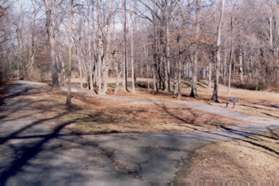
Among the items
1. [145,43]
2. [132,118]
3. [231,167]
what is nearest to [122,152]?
[231,167]

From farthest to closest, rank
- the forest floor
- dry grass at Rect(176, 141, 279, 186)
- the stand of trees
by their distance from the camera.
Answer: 1. the stand of trees
2. dry grass at Rect(176, 141, 279, 186)
3. the forest floor

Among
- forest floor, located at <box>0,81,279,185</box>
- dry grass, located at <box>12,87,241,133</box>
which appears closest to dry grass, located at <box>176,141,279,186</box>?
forest floor, located at <box>0,81,279,185</box>

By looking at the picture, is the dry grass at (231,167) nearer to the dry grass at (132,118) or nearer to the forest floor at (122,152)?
the forest floor at (122,152)

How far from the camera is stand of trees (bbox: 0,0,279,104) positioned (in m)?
32.6

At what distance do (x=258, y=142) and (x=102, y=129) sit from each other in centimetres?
502

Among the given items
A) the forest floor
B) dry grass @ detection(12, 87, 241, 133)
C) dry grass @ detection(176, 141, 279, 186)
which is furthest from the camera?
dry grass @ detection(12, 87, 241, 133)

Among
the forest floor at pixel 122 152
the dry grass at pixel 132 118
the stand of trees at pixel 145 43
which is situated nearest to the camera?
the forest floor at pixel 122 152

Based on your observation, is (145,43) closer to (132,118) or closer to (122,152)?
(132,118)

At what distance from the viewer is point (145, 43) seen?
186ft

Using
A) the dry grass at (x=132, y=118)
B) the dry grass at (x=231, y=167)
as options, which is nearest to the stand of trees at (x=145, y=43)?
the dry grass at (x=132, y=118)

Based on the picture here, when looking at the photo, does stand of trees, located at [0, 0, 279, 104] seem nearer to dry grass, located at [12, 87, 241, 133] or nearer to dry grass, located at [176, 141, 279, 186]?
dry grass, located at [12, 87, 241, 133]

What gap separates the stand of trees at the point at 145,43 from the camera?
32.6 m

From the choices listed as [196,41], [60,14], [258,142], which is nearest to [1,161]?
[258,142]

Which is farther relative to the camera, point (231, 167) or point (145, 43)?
point (145, 43)
